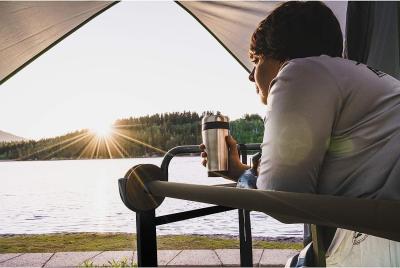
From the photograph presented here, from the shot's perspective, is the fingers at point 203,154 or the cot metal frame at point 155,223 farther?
the fingers at point 203,154

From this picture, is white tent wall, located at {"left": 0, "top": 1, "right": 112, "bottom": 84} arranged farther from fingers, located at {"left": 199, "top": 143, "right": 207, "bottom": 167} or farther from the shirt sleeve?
the shirt sleeve

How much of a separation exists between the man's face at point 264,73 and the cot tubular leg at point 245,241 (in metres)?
0.72

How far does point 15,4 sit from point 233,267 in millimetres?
3134

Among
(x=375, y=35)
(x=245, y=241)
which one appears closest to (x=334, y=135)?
(x=245, y=241)

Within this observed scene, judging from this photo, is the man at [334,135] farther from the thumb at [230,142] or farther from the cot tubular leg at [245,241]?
the cot tubular leg at [245,241]

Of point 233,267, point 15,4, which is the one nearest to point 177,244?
point 233,267

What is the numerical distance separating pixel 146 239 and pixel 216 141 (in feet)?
2.19

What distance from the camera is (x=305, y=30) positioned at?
140 cm

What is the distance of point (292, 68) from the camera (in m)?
1.16

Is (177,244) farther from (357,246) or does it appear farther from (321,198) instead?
(321,198)

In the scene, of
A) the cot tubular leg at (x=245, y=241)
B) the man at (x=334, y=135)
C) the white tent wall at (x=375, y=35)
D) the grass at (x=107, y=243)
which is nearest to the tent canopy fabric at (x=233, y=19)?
the white tent wall at (x=375, y=35)

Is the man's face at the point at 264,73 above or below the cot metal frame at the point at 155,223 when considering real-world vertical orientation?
above

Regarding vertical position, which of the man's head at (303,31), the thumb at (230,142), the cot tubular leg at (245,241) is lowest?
the cot tubular leg at (245,241)

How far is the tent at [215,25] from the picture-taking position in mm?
2162
